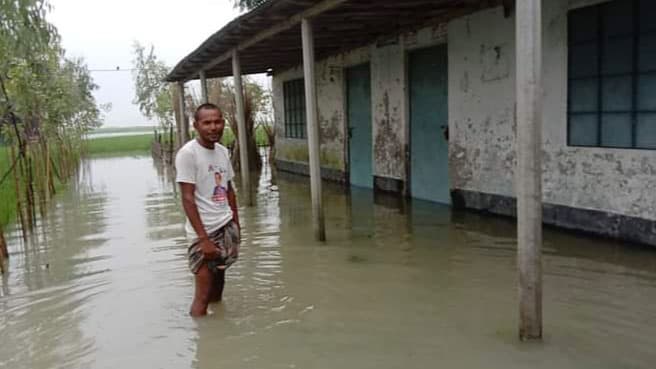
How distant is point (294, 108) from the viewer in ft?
48.4

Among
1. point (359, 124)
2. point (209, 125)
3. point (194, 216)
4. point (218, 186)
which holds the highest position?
point (209, 125)

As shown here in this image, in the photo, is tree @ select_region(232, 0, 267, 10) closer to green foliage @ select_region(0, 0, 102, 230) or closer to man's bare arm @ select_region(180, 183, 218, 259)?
green foliage @ select_region(0, 0, 102, 230)

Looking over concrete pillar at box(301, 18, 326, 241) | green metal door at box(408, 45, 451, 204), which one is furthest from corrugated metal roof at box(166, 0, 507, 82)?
green metal door at box(408, 45, 451, 204)

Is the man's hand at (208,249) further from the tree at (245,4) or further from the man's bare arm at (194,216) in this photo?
the tree at (245,4)

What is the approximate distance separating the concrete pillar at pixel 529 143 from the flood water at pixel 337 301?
44 cm

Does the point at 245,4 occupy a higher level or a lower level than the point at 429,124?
higher

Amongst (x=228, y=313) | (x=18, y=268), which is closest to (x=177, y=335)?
(x=228, y=313)

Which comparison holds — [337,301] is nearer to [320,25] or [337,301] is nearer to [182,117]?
[320,25]

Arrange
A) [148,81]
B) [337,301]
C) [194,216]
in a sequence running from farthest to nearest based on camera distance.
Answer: [148,81], [337,301], [194,216]

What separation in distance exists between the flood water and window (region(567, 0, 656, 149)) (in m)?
1.11

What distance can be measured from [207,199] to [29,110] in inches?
330

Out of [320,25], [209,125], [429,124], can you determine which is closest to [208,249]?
[209,125]

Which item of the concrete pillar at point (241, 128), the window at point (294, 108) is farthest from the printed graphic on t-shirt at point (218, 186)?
the window at point (294, 108)

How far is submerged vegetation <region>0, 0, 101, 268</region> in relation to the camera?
18.0ft
